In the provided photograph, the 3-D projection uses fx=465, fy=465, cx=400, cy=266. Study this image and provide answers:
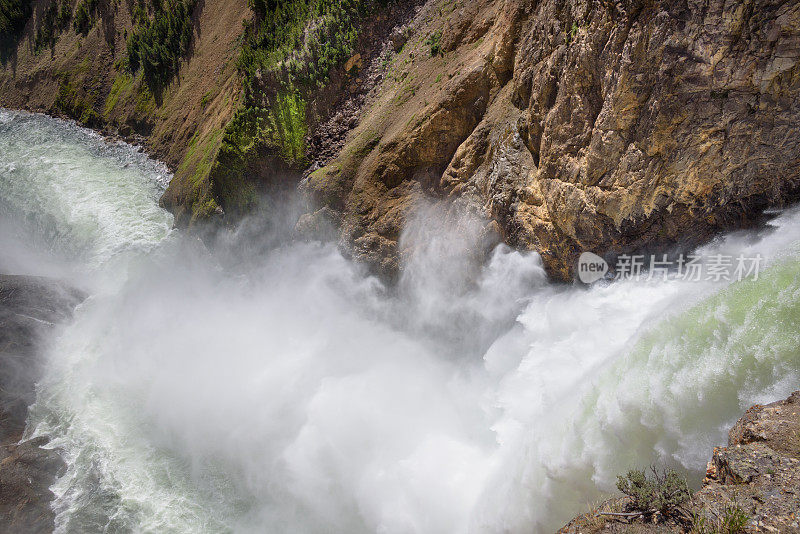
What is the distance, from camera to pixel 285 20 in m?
22.0

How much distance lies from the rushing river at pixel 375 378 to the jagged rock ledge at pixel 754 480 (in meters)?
0.70

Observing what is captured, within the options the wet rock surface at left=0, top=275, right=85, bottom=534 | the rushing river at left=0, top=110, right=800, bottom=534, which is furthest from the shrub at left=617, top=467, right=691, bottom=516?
the wet rock surface at left=0, top=275, right=85, bottom=534

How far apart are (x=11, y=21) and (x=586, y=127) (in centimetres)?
4752

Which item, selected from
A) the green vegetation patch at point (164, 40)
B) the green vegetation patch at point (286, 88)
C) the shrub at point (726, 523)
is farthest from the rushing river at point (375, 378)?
the green vegetation patch at point (164, 40)

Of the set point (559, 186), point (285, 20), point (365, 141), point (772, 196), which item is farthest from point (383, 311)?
point (285, 20)

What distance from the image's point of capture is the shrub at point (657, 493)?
674cm

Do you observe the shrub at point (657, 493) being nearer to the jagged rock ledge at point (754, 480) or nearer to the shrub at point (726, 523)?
the jagged rock ledge at point (754, 480)

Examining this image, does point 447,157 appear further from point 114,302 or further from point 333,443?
point 114,302

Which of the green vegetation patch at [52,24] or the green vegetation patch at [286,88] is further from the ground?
the green vegetation patch at [286,88]

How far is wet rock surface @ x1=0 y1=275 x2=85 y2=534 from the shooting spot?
13.3 meters

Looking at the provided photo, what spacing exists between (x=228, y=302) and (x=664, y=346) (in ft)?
55.4

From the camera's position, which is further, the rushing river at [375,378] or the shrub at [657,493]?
the rushing river at [375,378]

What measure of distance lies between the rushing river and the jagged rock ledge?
70 cm

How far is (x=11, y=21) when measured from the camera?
37625 millimetres
